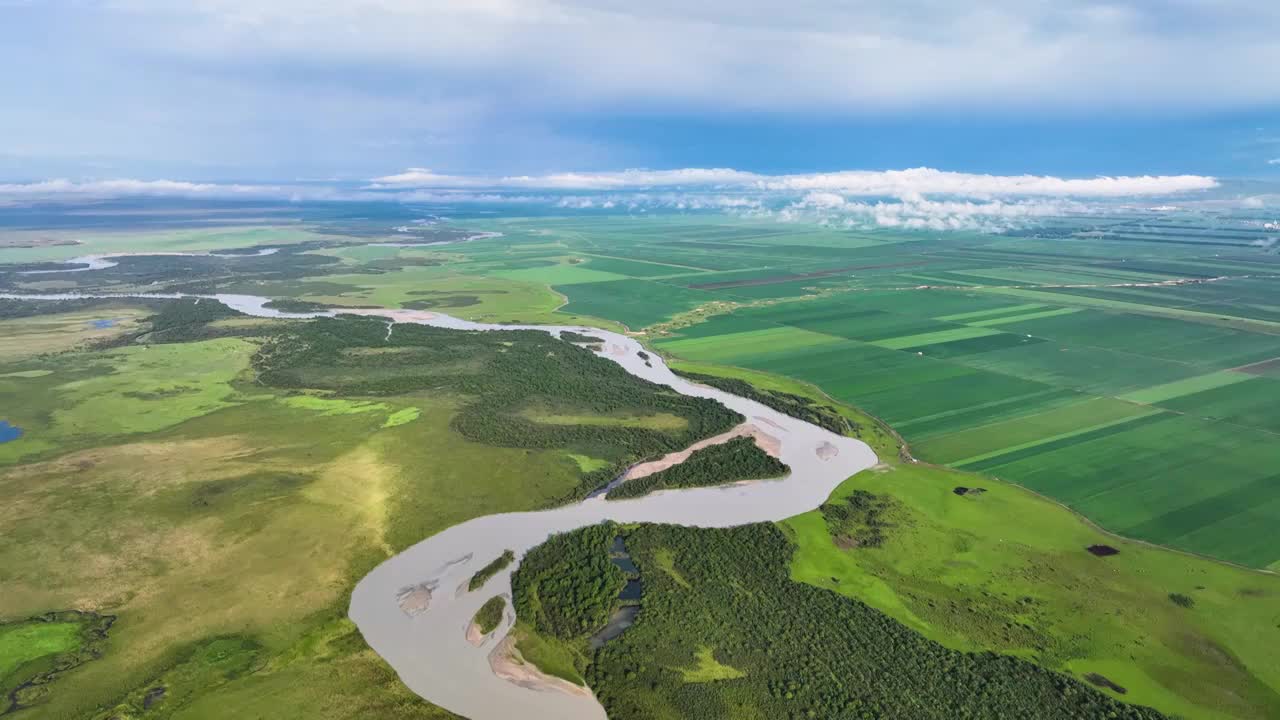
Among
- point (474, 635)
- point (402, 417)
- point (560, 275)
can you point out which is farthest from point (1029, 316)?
point (474, 635)

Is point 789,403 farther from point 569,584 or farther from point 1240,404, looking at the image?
point 1240,404

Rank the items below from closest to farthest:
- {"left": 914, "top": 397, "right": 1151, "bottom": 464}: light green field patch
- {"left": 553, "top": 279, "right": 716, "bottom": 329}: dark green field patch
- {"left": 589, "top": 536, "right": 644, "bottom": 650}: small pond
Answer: {"left": 589, "top": 536, "right": 644, "bottom": 650}: small pond
{"left": 914, "top": 397, "right": 1151, "bottom": 464}: light green field patch
{"left": 553, "top": 279, "right": 716, "bottom": 329}: dark green field patch

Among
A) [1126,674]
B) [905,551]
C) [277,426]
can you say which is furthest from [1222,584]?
[277,426]

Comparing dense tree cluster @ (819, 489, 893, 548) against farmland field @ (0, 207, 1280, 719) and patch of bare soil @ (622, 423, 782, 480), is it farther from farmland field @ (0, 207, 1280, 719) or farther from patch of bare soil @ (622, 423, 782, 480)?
patch of bare soil @ (622, 423, 782, 480)

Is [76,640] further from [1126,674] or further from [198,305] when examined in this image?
[198,305]

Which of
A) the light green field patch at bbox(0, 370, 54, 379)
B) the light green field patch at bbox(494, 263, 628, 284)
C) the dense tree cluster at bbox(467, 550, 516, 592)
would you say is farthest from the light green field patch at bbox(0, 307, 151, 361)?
the dense tree cluster at bbox(467, 550, 516, 592)

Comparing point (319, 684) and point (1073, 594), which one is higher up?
point (1073, 594)
